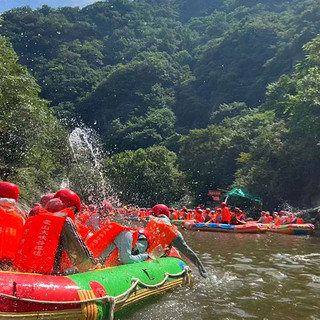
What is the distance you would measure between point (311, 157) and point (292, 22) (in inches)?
2455

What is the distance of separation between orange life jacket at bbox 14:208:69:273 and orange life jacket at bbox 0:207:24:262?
15cm

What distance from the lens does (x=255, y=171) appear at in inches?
1288

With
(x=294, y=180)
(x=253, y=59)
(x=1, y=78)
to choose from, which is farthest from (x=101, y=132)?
(x=1, y=78)

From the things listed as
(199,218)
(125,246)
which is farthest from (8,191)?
(199,218)

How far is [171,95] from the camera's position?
8444 cm

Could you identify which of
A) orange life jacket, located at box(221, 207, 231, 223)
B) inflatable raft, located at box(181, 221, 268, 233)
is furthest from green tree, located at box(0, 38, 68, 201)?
orange life jacket, located at box(221, 207, 231, 223)

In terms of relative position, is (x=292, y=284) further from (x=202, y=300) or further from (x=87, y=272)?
(x=87, y=272)

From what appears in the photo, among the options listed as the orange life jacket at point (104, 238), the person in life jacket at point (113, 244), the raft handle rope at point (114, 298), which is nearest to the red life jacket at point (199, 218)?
the raft handle rope at point (114, 298)

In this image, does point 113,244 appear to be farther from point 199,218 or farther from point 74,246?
point 199,218

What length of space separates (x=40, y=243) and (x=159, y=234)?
2.89 metres

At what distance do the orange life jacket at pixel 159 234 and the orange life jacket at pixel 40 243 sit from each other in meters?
2.60

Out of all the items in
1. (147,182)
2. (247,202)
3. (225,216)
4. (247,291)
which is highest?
(247,291)

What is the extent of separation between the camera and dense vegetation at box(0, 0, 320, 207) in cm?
2952

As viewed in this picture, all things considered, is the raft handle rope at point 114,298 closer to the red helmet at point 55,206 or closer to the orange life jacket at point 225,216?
the red helmet at point 55,206
